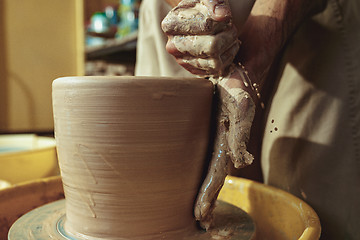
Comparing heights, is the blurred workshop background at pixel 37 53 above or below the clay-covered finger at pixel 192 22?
below

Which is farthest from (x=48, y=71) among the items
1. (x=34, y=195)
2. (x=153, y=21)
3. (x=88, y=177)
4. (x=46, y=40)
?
(x=88, y=177)

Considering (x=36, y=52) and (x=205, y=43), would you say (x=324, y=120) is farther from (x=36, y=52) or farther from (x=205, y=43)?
(x=36, y=52)

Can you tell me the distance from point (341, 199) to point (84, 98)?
756 millimetres

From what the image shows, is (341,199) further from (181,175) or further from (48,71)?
(48,71)

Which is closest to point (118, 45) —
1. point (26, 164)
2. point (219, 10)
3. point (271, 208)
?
point (26, 164)

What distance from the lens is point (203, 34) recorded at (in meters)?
0.55

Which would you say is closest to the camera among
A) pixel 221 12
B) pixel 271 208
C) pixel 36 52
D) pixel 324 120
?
pixel 221 12

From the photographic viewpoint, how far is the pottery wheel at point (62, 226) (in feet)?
2.05

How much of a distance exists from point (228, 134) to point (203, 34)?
181 millimetres

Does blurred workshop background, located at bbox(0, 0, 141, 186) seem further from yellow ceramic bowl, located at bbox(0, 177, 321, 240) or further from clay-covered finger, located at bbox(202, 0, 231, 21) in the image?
clay-covered finger, located at bbox(202, 0, 231, 21)

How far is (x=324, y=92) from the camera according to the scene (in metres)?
0.94

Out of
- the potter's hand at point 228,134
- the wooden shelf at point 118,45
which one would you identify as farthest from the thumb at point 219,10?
the wooden shelf at point 118,45

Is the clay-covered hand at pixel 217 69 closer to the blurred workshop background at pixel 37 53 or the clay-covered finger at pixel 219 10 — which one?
the clay-covered finger at pixel 219 10

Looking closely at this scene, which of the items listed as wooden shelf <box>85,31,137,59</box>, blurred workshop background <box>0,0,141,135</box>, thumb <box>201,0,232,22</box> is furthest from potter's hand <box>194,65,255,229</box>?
blurred workshop background <box>0,0,141,135</box>
